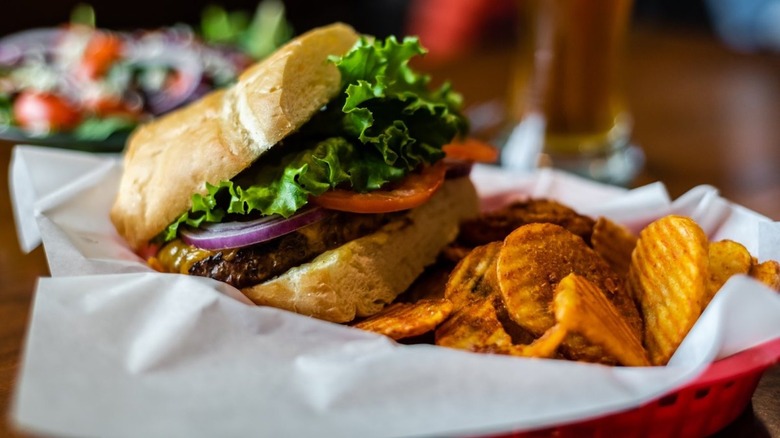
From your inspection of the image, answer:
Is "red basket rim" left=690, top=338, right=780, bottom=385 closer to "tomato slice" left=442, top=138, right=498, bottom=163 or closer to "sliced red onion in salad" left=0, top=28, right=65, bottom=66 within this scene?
"tomato slice" left=442, top=138, right=498, bottom=163

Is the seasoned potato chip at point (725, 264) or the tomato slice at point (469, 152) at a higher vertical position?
the seasoned potato chip at point (725, 264)

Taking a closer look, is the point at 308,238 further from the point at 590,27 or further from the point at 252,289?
the point at 590,27

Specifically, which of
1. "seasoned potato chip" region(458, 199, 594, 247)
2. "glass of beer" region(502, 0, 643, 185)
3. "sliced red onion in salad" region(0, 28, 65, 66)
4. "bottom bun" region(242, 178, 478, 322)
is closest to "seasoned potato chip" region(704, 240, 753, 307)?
"seasoned potato chip" region(458, 199, 594, 247)

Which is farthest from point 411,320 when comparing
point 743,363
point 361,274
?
point 743,363

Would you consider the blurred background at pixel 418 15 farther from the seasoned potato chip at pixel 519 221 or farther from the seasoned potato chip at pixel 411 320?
the seasoned potato chip at pixel 411 320

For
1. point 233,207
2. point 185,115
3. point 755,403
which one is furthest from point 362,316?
point 755,403

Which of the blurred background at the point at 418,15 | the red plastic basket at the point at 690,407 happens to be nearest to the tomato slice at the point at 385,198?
the red plastic basket at the point at 690,407

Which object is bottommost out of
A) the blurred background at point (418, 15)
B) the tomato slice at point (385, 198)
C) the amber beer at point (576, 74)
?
the blurred background at point (418, 15)
